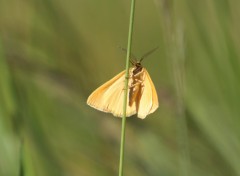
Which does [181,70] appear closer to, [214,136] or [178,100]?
[178,100]

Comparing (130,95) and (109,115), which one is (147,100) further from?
(109,115)

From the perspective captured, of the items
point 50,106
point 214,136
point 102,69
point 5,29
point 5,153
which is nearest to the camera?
point 5,153

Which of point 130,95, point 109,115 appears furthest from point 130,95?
point 109,115

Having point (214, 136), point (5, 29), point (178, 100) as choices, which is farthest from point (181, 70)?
point (5, 29)

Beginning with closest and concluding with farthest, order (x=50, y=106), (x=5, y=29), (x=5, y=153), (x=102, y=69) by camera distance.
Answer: (x=5, y=153) < (x=50, y=106) < (x=5, y=29) < (x=102, y=69)
